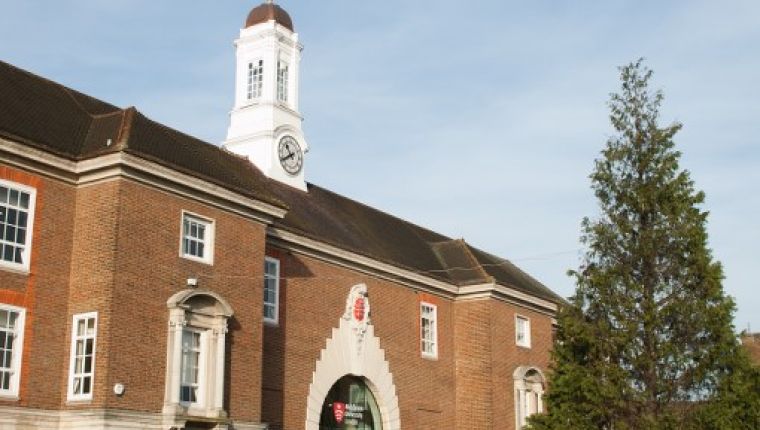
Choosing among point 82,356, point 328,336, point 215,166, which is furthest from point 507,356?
point 82,356

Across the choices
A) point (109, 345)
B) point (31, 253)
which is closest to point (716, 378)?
point (109, 345)

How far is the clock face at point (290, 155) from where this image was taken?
3181 cm

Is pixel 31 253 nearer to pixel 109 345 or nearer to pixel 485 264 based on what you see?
pixel 109 345

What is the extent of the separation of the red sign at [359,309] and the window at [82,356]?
32.2 ft

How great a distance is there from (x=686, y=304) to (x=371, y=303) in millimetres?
9882

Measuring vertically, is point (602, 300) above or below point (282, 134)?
below

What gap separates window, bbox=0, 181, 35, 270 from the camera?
19625mm

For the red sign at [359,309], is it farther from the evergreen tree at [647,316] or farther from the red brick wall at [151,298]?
the evergreen tree at [647,316]

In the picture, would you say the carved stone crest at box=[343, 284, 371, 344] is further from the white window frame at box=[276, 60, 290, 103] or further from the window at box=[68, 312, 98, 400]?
the window at box=[68, 312, 98, 400]

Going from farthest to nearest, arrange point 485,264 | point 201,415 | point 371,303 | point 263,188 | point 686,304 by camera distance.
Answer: point 485,264 < point 371,303 < point 263,188 < point 686,304 < point 201,415

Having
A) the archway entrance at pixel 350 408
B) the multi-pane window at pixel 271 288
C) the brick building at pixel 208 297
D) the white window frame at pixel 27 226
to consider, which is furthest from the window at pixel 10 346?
the archway entrance at pixel 350 408

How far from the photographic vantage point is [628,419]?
22484 mm

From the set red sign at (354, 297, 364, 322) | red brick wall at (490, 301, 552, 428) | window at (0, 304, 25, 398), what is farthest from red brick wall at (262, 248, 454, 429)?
window at (0, 304, 25, 398)

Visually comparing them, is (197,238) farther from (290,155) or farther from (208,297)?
(290,155)
